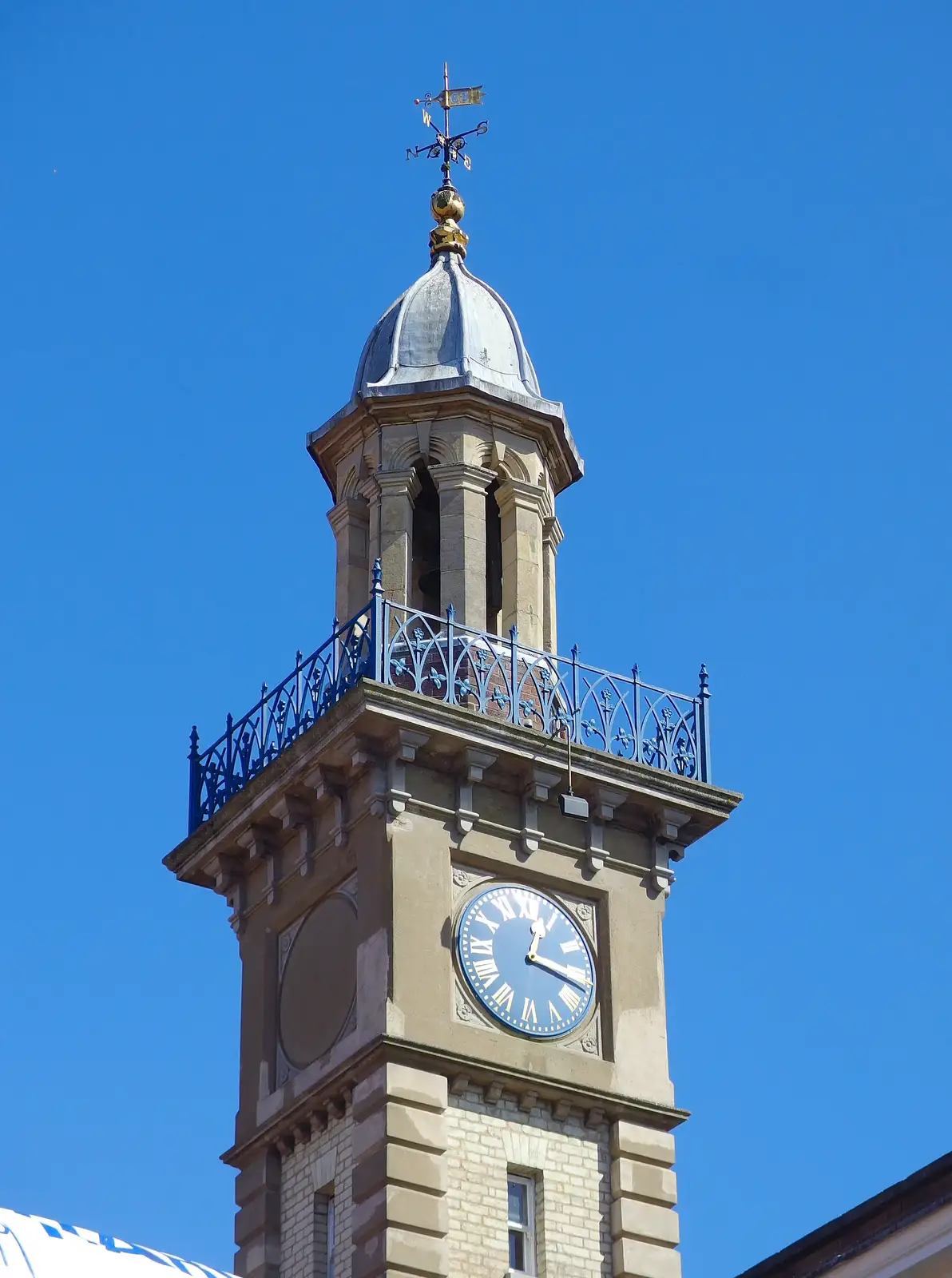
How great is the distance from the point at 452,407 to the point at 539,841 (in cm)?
639

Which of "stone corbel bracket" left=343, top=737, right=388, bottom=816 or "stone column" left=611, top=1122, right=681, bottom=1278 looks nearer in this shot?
"stone column" left=611, top=1122, right=681, bottom=1278

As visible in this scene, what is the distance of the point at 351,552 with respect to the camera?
44.3 meters

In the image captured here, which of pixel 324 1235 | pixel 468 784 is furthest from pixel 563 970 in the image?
pixel 324 1235

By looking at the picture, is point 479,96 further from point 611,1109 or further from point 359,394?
point 611,1109

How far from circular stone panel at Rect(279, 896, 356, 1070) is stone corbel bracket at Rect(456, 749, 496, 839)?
1.67 meters

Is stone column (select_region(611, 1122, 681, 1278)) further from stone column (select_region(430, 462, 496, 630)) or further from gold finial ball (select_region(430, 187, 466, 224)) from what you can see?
gold finial ball (select_region(430, 187, 466, 224))

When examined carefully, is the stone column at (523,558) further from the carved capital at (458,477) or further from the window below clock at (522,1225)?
the window below clock at (522,1225)

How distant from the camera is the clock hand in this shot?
40.4 m

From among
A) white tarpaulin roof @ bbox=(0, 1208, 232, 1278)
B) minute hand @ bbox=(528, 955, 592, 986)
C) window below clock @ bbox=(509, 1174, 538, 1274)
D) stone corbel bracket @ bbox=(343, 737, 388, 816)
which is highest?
stone corbel bracket @ bbox=(343, 737, 388, 816)

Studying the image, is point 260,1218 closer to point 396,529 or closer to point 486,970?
point 486,970

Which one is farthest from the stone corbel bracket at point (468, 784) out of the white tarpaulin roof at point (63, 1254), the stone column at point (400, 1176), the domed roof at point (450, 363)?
the white tarpaulin roof at point (63, 1254)

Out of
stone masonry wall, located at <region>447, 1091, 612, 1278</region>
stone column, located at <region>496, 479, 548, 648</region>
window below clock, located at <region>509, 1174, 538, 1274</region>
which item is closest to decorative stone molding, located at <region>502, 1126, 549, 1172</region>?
stone masonry wall, located at <region>447, 1091, 612, 1278</region>

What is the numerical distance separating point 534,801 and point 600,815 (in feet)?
3.18

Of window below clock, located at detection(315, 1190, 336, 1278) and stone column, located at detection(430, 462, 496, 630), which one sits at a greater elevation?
stone column, located at detection(430, 462, 496, 630)
